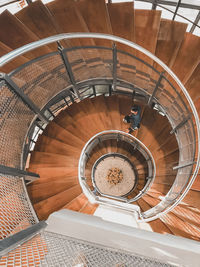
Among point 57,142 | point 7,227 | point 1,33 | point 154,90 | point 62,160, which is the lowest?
point 7,227

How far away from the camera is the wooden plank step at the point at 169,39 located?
4.35 meters

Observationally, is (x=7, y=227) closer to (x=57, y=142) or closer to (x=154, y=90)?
(x=57, y=142)

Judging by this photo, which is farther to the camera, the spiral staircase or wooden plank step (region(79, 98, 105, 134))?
wooden plank step (region(79, 98, 105, 134))

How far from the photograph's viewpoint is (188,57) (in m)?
4.46

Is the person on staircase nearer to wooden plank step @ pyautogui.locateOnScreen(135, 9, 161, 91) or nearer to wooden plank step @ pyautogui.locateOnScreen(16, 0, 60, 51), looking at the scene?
wooden plank step @ pyautogui.locateOnScreen(135, 9, 161, 91)

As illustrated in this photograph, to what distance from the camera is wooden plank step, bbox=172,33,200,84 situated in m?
4.41

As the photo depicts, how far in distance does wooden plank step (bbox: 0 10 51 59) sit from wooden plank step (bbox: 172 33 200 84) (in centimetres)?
332

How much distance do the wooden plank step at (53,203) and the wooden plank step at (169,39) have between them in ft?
13.3

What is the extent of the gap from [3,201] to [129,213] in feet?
9.66

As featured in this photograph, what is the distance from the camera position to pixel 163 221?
4.23 metres

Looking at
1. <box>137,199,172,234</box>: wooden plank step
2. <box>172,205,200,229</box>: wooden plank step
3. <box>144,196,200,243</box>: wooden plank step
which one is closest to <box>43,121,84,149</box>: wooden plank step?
<box>137,199,172,234</box>: wooden plank step

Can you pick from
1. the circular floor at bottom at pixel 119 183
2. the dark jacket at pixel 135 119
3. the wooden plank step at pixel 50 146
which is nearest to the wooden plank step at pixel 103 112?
the dark jacket at pixel 135 119

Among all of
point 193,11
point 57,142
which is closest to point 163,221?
point 57,142

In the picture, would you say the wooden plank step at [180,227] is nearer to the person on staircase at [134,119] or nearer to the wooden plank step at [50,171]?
the person on staircase at [134,119]
